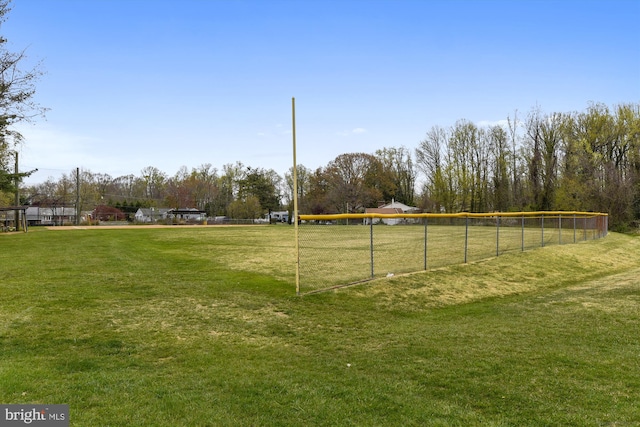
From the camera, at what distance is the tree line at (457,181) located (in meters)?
41.9

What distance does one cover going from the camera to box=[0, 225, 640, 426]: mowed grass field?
3.58 m

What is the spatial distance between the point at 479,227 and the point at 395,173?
171 feet

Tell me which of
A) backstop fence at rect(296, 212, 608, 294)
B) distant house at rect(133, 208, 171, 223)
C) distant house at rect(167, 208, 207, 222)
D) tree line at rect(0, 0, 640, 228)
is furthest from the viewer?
distant house at rect(167, 208, 207, 222)

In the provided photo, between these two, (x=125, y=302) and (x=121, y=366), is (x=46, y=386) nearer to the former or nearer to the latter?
(x=121, y=366)

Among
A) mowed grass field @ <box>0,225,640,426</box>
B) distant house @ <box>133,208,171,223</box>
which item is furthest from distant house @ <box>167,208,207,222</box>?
mowed grass field @ <box>0,225,640,426</box>

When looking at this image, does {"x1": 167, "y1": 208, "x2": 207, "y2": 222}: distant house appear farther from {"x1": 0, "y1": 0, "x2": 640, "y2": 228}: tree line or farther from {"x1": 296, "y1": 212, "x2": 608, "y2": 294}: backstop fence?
{"x1": 296, "y1": 212, "x2": 608, "y2": 294}: backstop fence

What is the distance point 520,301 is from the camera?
360 inches

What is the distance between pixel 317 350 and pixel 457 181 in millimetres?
56178

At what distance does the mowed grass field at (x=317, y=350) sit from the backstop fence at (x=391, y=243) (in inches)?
43.5

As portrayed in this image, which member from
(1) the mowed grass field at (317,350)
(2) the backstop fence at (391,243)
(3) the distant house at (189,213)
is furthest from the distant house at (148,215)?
(1) the mowed grass field at (317,350)

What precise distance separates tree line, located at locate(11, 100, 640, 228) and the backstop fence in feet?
68.3

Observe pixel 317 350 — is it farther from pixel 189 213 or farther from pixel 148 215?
pixel 189 213

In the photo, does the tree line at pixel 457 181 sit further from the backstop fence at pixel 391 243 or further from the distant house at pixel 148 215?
the backstop fence at pixel 391 243

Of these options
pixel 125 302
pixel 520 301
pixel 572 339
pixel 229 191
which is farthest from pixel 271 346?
pixel 229 191
